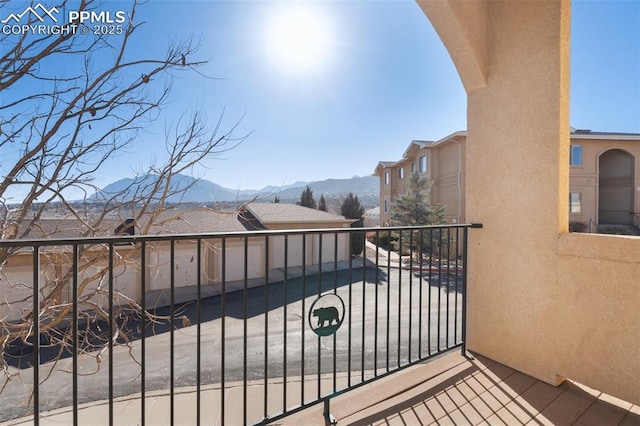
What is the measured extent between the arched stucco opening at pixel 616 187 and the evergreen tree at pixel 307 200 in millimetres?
15793

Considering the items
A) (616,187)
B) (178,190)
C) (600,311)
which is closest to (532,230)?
(600,311)

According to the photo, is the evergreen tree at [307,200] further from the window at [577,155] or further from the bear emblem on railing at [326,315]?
the bear emblem on railing at [326,315]

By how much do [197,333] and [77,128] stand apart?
7.10ft

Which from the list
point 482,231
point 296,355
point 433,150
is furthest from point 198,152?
point 433,150

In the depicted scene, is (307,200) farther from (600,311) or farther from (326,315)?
(600,311)

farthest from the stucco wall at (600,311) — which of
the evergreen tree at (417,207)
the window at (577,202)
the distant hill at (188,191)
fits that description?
the window at (577,202)

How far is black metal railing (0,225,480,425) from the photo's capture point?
49.8 inches

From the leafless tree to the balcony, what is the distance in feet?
0.91

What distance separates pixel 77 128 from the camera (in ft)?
7.78

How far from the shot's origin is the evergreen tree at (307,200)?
21.6 m

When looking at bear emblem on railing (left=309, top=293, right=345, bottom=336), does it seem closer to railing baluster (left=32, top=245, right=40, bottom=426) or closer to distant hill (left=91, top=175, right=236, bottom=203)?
railing baluster (left=32, top=245, right=40, bottom=426)

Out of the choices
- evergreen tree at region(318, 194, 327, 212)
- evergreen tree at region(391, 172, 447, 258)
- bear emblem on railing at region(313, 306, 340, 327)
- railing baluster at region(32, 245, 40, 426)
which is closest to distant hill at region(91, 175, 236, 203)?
railing baluster at region(32, 245, 40, 426)

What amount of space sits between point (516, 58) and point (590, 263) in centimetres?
132

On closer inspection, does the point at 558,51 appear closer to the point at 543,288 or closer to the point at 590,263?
the point at 590,263
